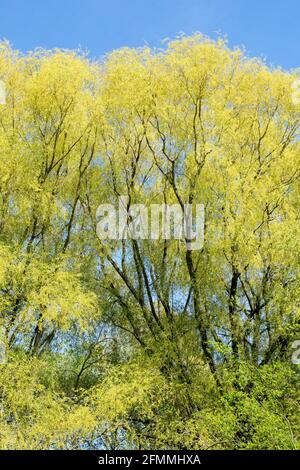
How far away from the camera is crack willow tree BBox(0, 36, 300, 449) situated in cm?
1680

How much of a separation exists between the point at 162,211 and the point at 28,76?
614cm

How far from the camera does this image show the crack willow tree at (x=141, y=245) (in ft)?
55.1

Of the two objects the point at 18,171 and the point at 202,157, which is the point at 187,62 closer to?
the point at 202,157

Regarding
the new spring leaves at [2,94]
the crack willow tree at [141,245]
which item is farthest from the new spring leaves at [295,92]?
the new spring leaves at [2,94]

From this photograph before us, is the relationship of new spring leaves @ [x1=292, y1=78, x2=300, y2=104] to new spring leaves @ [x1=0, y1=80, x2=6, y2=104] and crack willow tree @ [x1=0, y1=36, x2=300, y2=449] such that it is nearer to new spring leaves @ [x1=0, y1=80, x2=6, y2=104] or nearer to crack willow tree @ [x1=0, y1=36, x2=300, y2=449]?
crack willow tree @ [x1=0, y1=36, x2=300, y2=449]

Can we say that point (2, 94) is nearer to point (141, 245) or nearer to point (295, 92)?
point (141, 245)

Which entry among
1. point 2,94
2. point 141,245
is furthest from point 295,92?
point 2,94

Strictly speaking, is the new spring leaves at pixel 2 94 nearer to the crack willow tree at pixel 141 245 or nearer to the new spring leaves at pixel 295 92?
the crack willow tree at pixel 141 245

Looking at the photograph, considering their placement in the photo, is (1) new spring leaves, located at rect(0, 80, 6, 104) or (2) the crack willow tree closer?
(2) the crack willow tree

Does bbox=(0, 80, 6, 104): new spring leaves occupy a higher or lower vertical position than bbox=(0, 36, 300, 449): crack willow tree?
higher

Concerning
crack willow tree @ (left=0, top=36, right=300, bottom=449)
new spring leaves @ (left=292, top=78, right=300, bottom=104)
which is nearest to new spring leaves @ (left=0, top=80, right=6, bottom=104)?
crack willow tree @ (left=0, top=36, right=300, bottom=449)

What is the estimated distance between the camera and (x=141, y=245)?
21203mm
